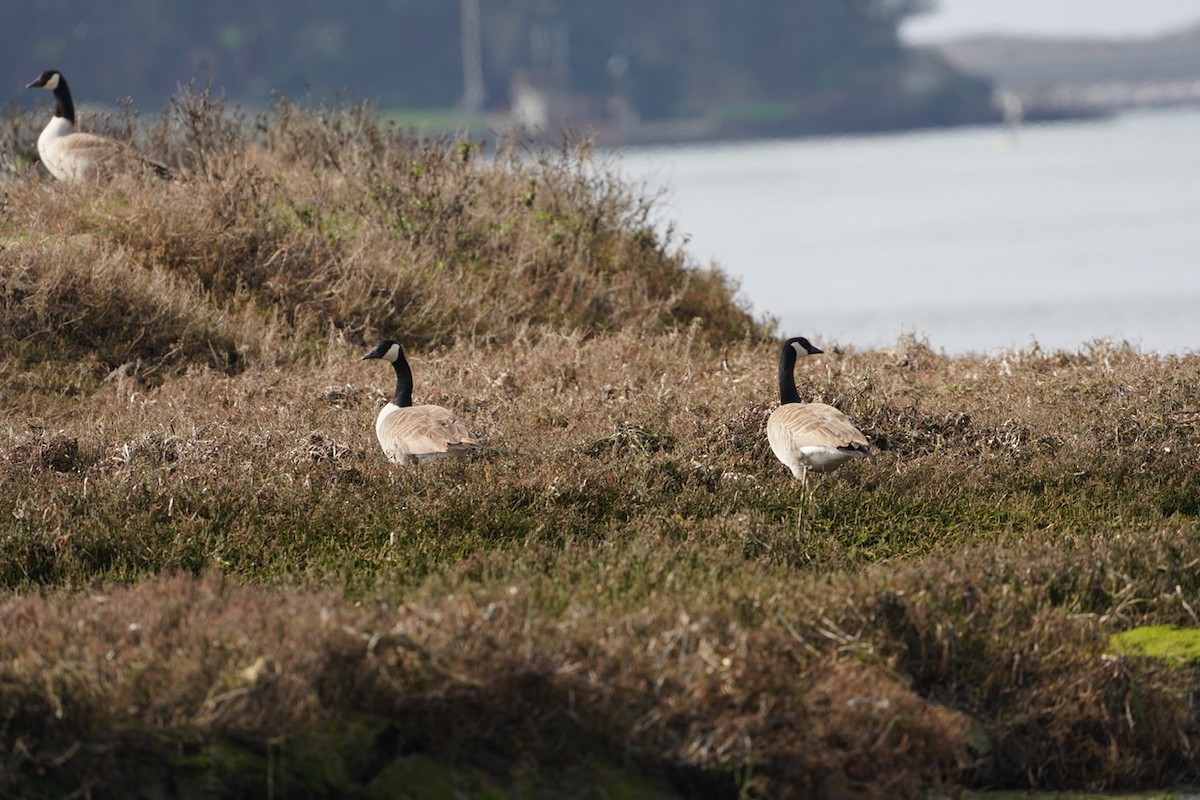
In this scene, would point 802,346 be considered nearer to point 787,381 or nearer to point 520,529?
point 787,381

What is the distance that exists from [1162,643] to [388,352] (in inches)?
238

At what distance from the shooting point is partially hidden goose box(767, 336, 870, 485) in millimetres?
9242

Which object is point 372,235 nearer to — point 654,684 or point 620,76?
point 654,684

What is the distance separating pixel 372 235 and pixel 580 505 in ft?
26.6

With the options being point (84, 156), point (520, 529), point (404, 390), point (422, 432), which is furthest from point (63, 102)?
point (520, 529)

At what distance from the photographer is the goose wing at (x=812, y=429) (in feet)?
30.3

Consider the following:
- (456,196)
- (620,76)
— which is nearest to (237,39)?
(620,76)

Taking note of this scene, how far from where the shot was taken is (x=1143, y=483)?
967 cm

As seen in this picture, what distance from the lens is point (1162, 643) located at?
22.4 feet

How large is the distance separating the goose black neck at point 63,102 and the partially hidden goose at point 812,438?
11.0 m

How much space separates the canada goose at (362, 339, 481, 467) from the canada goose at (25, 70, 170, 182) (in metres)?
7.79

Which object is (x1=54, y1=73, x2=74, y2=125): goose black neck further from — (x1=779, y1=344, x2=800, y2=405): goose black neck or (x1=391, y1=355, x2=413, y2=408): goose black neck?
(x1=779, y1=344, x2=800, y2=405): goose black neck

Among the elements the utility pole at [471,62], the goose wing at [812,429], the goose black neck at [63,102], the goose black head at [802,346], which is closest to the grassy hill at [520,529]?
the goose wing at [812,429]

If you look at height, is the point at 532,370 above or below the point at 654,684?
above
